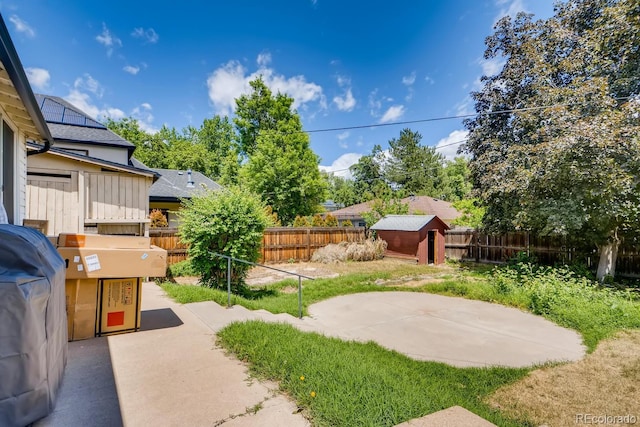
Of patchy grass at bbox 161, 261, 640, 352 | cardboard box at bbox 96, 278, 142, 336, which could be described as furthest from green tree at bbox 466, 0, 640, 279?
cardboard box at bbox 96, 278, 142, 336

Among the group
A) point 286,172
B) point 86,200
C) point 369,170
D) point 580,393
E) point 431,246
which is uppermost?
point 369,170

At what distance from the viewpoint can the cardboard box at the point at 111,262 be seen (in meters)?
3.18

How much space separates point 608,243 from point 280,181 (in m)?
16.4

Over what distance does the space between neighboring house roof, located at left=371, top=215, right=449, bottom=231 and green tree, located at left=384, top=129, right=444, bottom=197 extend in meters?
23.3

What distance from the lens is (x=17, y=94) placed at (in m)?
3.17

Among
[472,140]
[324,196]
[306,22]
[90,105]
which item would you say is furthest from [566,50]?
[90,105]

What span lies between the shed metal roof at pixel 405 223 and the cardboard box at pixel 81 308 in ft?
39.4

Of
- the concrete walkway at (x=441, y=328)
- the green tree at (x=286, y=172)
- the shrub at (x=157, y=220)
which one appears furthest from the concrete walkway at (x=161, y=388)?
the green tree at (x=286, y=172)

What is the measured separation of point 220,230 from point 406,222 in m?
9.77

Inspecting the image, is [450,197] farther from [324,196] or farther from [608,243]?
[608,243]

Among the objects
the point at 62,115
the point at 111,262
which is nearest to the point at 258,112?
the point at 62,115

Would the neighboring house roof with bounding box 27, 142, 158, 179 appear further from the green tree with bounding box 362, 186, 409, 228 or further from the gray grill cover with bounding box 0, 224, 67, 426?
the green tree with bounding box 362, 186, 409, 228

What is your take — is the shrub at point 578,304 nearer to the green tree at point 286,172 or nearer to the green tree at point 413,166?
the green tree at point 286,172

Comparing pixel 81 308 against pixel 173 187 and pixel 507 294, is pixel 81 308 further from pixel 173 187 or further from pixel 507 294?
pixel 173 187
